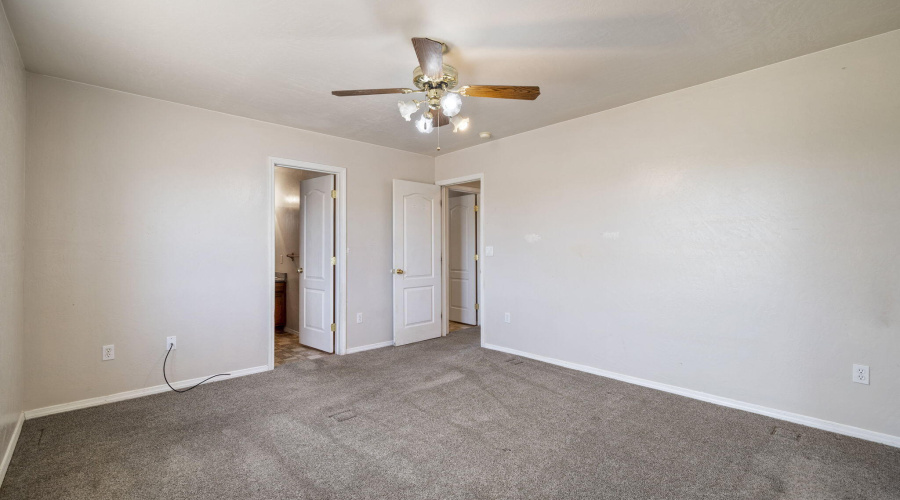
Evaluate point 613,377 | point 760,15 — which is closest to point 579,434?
point 613,377

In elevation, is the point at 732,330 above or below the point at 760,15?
below

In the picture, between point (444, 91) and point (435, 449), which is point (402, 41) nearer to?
point (444, 91)

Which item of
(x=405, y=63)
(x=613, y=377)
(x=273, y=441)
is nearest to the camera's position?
(x=273, y=441)

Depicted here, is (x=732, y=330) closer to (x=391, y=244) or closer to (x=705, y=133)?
(x=705, y=133)

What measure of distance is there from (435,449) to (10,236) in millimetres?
2686

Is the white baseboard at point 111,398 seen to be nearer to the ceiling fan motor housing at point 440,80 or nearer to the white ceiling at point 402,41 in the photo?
the white ceiling at point 402,41

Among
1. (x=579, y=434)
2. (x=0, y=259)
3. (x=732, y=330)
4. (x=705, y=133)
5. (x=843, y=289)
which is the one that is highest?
(x=705, y=133)

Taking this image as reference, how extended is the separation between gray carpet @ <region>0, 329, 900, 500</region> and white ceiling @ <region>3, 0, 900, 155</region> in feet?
7.76

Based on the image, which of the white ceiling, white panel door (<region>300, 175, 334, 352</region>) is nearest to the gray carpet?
white panel door (<region>300, 175, 334, 352</region>)

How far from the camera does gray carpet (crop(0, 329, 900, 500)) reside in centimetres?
193

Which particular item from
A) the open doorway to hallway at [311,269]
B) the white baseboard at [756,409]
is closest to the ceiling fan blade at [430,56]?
the open doorway to hallway at [311,269]

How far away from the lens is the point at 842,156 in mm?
2477

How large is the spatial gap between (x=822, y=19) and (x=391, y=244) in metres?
3.99

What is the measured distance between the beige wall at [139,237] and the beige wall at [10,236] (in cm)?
17
